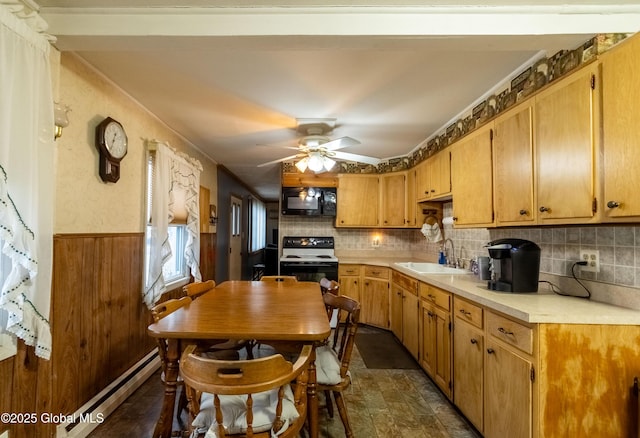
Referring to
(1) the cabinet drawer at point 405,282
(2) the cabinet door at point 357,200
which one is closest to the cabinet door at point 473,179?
(1) the cabinet drawer at point 405,282

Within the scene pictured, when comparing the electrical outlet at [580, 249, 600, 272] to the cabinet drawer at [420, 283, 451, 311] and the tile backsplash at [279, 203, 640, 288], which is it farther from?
the cabinet drawer at [420, 283, 451, 311]

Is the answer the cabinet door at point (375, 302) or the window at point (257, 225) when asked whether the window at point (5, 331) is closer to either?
the cabinet door at point (375, 302)

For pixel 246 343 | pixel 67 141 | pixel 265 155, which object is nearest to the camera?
pixel 67 141

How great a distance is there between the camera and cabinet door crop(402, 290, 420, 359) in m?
2.82

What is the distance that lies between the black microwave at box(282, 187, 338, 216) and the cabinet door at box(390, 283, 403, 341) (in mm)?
1378

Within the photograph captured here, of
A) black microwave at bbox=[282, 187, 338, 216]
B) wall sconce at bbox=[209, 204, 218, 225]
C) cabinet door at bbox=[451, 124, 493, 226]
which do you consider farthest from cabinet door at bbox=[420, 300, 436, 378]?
wall sconce at bbox=[209, 204, 218, 225]

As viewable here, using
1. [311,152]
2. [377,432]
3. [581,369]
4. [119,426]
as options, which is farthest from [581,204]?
[119,426]

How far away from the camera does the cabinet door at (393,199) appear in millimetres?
4176

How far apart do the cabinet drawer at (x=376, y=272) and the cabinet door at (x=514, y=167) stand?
6.28 ft

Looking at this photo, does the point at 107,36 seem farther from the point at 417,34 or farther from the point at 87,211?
the point at 417,34

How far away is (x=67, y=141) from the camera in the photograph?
5.90ft

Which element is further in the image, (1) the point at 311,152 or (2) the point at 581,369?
(1) the point at 311,152

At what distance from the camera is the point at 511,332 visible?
1.52 metres

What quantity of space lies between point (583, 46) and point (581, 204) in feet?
2.56
